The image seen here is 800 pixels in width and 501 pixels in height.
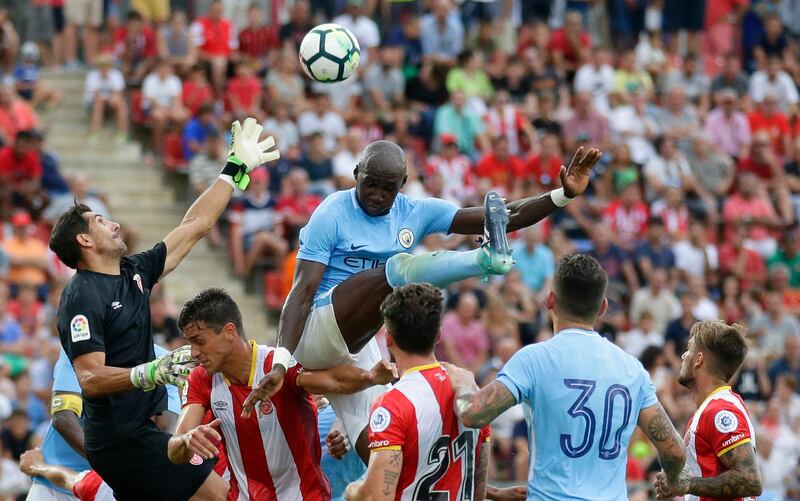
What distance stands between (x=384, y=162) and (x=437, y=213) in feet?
2.12

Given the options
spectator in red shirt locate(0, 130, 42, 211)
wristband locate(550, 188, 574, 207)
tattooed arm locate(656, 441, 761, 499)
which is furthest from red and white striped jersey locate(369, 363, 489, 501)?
spectator in red shirt locate(0, 130, 42, 211)

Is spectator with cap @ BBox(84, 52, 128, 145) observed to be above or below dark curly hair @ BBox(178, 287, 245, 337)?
above

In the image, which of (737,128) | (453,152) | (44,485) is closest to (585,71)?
(737,128)

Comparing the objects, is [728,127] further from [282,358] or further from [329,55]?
[282,358]

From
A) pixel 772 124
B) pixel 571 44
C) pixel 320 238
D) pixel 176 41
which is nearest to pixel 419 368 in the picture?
pixel 320 238

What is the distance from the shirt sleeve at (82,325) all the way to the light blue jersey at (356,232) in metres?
1.28

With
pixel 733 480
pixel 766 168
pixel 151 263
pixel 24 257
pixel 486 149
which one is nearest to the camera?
pixel 733 480

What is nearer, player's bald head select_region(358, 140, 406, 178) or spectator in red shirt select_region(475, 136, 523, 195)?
player's bald head select_region(358, 140, 406, 178)

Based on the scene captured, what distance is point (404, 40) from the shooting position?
22.6m

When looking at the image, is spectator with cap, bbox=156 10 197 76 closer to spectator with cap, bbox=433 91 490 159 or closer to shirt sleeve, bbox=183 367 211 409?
spectator with cap, bbox=433 91 490 159

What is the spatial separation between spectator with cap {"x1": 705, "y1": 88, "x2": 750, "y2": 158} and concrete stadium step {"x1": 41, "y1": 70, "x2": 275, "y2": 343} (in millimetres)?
8891

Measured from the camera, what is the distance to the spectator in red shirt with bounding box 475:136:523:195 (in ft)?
65.8

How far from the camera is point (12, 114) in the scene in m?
18.5

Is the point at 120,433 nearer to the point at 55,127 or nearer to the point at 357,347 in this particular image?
the point at 357,347
